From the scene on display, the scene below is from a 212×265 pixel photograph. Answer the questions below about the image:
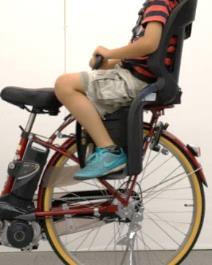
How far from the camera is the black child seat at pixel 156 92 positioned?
1.77m

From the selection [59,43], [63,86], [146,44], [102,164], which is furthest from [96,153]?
[59,43]

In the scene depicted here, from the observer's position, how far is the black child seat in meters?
1.77

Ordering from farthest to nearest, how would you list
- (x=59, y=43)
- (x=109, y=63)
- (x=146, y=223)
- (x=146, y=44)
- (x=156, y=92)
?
(x=146, y=223) < (x=59, y=43) < (x=109, y=63) < (x=156, y=92) < (x=146, y=44)

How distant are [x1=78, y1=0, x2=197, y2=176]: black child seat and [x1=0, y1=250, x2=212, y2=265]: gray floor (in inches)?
34.3

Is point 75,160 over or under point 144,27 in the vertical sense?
under

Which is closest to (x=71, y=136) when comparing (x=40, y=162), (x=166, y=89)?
(x=40, y=162)

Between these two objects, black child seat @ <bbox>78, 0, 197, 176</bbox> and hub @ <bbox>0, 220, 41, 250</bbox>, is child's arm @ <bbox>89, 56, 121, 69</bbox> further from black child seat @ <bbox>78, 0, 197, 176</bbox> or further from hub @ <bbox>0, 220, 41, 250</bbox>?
hub @ <bbox>0, 220, 41, 250</bbox>

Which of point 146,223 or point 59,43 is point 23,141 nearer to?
point 59,43

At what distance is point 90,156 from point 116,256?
0.88m

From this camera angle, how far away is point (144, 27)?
1771 mm

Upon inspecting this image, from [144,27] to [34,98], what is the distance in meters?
0.51

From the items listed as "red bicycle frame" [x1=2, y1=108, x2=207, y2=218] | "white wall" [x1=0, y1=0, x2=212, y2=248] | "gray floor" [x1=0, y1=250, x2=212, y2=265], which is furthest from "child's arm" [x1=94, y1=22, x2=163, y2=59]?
"gray floor" [x1=0, y1=250, x2=212, y2=265]

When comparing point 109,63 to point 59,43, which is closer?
point 109,63

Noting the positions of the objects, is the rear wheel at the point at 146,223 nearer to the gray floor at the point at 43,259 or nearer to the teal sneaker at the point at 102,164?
the gray floor at the point at 43,259
